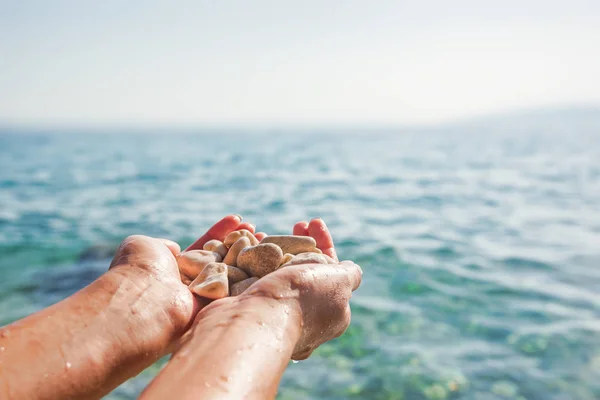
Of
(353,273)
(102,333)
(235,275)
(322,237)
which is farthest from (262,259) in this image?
(102,333)

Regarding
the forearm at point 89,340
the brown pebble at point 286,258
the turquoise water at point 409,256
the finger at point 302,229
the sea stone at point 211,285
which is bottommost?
the turquoise water at point 409,256

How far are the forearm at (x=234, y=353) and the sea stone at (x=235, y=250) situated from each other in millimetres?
738

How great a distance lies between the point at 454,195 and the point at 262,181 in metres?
6.84

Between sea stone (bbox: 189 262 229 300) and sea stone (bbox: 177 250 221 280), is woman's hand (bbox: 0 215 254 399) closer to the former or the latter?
sea stone (bbox: 189 262 229 300)

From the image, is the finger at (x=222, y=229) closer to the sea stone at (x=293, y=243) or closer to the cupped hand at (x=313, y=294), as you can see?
the sea stone at (x=293, y=243)

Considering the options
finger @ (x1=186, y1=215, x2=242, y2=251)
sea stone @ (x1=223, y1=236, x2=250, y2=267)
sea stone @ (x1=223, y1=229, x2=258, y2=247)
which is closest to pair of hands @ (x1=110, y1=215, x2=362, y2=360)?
sea stone @ (x1=223, y1=236, x2=250, y2=267)

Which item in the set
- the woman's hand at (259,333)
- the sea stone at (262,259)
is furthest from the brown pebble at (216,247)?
the woman's hand at (259,333)

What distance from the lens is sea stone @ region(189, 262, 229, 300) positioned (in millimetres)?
2725

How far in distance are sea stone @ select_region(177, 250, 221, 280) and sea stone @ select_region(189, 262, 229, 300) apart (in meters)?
0.18

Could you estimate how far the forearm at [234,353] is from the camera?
174cm

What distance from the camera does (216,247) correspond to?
3455mm

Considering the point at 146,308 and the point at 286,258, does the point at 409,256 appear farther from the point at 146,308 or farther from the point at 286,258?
the point at 146,308

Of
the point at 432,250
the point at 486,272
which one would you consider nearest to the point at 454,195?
the point at 432,250

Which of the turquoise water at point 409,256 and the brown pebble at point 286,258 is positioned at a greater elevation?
the brown pebble at point 286,258
